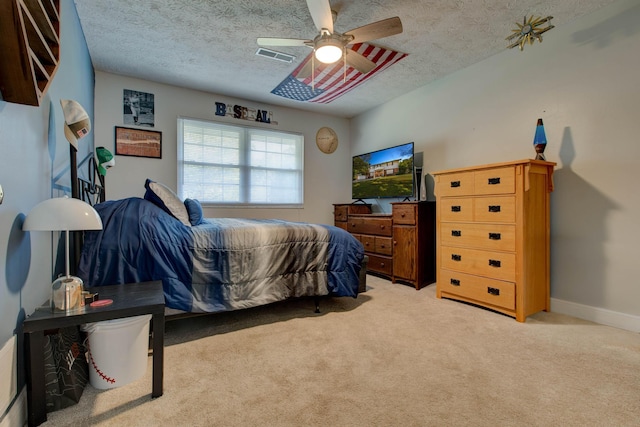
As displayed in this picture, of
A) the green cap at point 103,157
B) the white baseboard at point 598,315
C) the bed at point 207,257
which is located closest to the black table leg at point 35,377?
→ the bed at point 207,257

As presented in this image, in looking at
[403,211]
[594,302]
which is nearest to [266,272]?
[403,211]

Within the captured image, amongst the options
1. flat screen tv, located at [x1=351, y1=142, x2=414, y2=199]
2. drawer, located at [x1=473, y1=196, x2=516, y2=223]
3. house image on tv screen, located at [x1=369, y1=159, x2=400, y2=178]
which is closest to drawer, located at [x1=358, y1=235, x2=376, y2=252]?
flat screen tv, located at [x1=351, y1=142, x2=414, y2=199]

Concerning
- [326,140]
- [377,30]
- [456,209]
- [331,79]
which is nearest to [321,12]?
[377,30]

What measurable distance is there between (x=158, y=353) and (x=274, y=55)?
289 cm

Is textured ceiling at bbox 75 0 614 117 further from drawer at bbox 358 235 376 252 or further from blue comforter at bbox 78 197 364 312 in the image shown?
drawer at bbox 358 235 376 252

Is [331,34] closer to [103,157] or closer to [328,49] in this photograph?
[328,49]

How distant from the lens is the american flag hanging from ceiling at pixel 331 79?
120 inches

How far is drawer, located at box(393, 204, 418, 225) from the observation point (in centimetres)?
340

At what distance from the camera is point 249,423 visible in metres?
1.23

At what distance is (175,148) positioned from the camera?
3951 millimetres

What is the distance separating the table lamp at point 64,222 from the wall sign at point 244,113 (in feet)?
10.9

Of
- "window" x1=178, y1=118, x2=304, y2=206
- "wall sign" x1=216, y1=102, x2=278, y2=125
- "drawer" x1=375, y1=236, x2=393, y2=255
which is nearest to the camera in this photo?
"drawer" x1=375, y1=236, x2=393, y2=255

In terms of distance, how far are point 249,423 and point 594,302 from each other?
2.80 m

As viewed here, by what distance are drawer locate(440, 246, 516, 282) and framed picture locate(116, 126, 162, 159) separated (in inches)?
145
